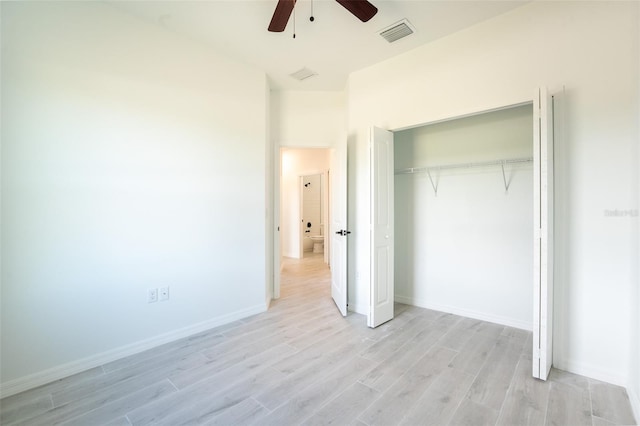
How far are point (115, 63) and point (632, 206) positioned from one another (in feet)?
13.5

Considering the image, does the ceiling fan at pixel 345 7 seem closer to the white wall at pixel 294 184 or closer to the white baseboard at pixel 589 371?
the white baseboard at pixel 589 371

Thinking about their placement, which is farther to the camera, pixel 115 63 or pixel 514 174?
pixel 514 174

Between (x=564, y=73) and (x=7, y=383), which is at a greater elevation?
(x=564, y=73)

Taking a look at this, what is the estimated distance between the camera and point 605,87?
6.66ft

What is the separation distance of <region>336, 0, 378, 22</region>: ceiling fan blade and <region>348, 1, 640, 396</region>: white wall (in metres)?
1.25

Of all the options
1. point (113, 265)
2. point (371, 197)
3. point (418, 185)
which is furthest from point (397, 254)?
point (113, 265)

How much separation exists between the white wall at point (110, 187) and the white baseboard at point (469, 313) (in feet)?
6.88

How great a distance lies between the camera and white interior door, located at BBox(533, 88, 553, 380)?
1.97 metres

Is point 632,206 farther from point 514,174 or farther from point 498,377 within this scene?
point 498,377

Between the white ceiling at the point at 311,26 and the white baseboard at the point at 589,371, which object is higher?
the white ceiling at the point at 311,26

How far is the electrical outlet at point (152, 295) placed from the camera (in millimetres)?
2528

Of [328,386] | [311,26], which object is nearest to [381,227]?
[328,386]

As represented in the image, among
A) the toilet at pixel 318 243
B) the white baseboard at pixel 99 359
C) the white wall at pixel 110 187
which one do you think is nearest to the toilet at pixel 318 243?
the toilet at pixel 318 243

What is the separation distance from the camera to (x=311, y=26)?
2.59 metres
